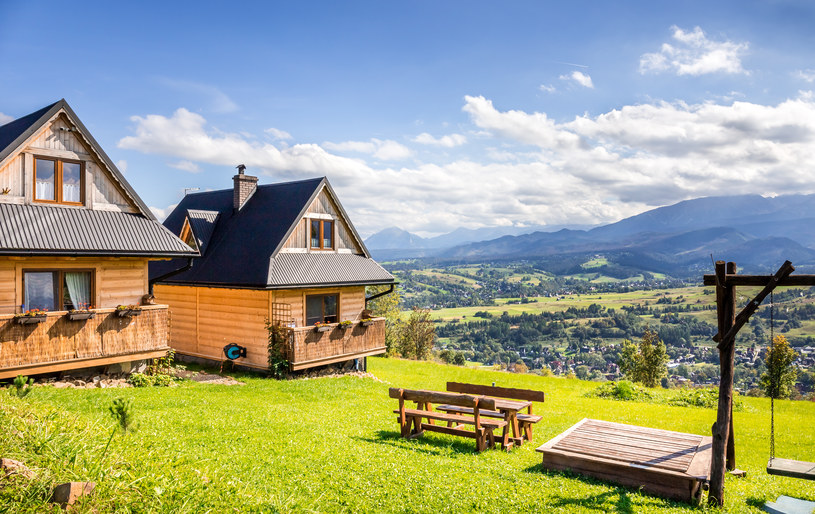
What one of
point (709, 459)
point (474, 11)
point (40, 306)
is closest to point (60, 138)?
point (40, 306)

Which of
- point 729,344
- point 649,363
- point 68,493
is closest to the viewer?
point 68,493

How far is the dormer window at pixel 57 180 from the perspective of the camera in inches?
605

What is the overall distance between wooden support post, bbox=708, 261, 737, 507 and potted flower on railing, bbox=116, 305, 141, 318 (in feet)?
50.7

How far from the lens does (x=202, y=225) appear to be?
936 inches

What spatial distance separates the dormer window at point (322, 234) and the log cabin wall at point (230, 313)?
2.16 meters

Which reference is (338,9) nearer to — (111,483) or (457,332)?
(111,483)

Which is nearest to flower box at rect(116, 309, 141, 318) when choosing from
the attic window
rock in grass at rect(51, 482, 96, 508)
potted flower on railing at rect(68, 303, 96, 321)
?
potted flower on railing at rect(68, 303, 96, 321)

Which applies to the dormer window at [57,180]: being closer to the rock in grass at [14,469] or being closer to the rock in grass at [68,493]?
the rock in grass at [14,469]

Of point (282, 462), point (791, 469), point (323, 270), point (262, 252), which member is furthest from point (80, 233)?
point (791, 469)

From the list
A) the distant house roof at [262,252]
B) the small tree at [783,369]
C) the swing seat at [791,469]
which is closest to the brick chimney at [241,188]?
the distant house roof at [262,252]

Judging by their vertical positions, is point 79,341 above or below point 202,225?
below

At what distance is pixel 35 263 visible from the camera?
14602 mm

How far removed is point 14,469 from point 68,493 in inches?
36.6

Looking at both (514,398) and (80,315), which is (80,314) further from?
(514,398)
